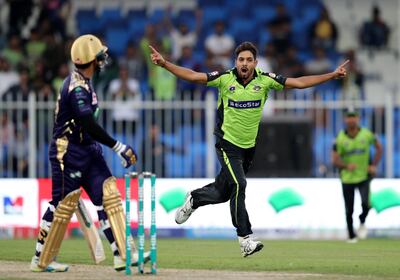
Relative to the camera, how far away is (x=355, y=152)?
67.6 ft

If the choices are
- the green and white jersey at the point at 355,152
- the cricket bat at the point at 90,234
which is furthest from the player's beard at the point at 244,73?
the green and white jersey at the point at 355,152

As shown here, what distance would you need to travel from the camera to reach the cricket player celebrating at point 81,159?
12719 mm

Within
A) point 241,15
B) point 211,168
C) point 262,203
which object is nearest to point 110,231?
point 262,203

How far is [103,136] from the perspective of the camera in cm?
1248

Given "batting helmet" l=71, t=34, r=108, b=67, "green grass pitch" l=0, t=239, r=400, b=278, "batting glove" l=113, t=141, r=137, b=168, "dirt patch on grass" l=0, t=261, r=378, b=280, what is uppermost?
"batting helmet" l=71, t=34, r=108, b=67

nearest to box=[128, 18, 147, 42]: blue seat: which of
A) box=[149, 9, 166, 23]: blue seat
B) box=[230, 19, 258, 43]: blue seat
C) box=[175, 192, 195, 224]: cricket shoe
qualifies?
box=[149, 9, 166, 23]: blue seat

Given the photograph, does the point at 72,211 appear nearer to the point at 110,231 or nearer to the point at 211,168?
the point at 110,231

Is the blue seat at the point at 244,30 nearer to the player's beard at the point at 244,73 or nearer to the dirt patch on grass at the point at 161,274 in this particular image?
the player's beard at the point at 244,73

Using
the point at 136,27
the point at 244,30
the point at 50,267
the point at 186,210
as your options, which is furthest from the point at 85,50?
the point at 136,27

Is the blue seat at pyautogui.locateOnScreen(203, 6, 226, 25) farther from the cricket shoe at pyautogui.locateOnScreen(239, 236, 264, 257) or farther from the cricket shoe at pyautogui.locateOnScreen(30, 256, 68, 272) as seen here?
the cricket shoe at pyautogui.locateOnScreen(30, 256, 68, 272)

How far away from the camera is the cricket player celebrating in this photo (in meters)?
12.7

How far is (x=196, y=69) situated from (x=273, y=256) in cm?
1048

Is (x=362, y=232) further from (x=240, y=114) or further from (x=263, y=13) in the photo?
(x=263, y=13)

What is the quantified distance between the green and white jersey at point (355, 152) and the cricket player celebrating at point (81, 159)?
8150mm
